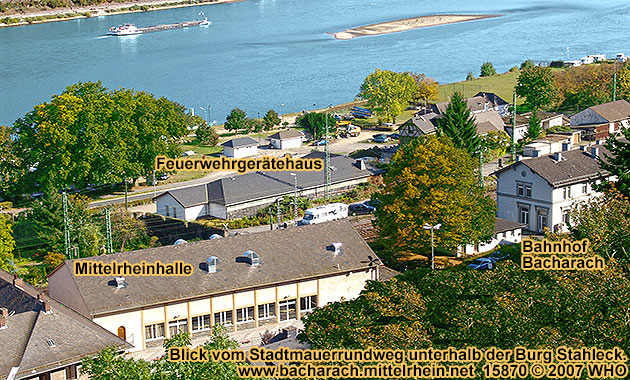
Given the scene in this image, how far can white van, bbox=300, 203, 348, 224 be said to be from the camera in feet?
168

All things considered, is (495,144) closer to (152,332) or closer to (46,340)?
(152,332)

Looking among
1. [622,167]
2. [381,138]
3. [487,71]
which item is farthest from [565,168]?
[487,71]

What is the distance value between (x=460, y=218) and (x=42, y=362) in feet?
69.3

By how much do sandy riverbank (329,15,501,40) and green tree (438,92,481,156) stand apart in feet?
311

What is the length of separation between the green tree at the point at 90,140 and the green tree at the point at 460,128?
2017 centimetres

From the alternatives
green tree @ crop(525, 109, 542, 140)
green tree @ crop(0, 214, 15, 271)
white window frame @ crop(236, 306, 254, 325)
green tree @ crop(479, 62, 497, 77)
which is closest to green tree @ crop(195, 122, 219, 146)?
green tree @ crop(525, 109, 542, 140)

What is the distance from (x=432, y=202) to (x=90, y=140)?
28.4 m

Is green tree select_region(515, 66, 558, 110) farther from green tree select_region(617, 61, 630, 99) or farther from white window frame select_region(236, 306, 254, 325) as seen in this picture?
white window frame select_region(236, 306, 254, 325)

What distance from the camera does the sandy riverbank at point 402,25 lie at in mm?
159375

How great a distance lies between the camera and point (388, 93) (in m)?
83.1

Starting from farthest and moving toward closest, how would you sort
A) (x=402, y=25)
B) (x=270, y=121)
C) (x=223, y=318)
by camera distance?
(x=402, y=25) < (x=270, y=121) < (x=223, y=318)

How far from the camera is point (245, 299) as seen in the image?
35094 mm

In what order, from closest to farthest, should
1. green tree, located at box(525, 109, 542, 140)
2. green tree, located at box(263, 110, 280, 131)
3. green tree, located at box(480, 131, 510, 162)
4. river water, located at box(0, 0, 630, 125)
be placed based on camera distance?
green tree, located at box(480, 131, 510, 162)
green tree, located at box(525, 109, 542, 140)
green tree, located at box(263, 110, 280, 131)
river water, located at box(0, 0, 630, 125)

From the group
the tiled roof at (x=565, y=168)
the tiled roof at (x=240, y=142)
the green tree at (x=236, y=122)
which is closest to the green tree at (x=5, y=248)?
the tiled roof at (x=565, y=168)
